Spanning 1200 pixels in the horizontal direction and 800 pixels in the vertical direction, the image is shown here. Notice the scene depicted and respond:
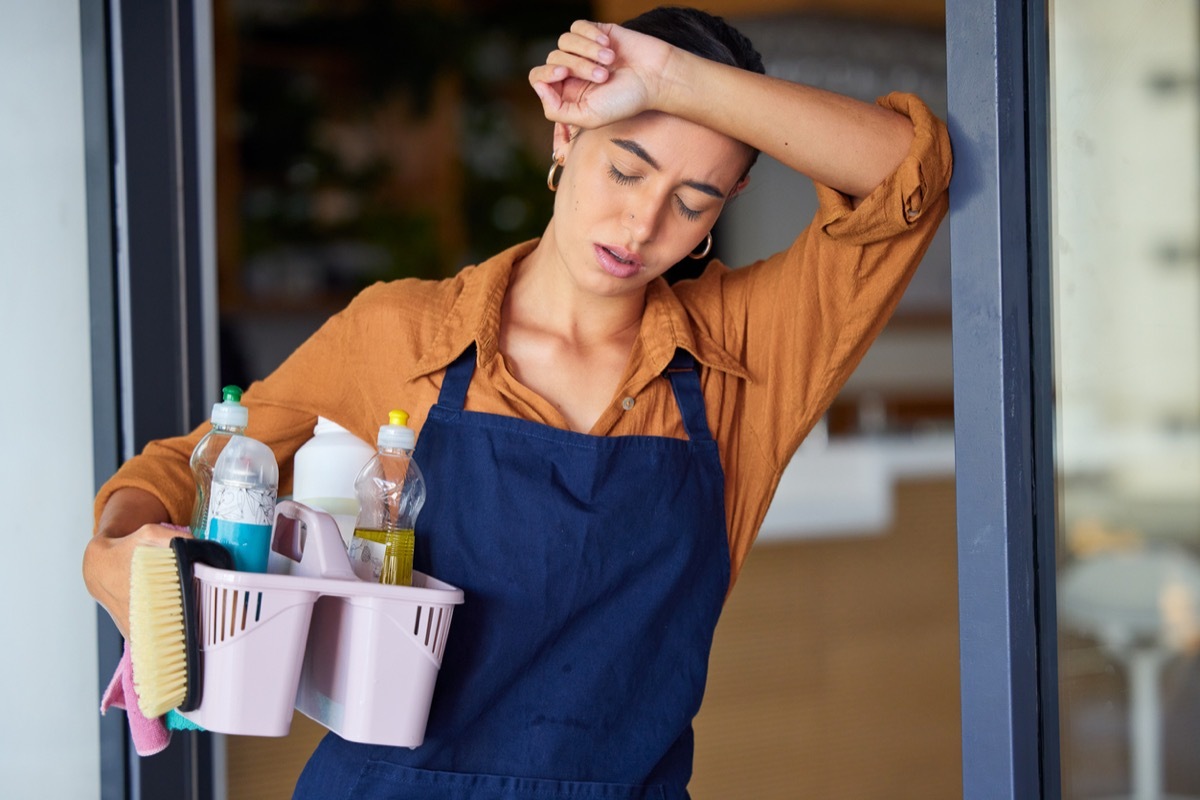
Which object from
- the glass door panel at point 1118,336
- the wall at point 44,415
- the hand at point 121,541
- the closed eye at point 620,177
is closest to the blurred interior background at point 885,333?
the glass door panel at point 1118,336

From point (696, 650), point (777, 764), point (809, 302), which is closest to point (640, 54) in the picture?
point (809, 302)

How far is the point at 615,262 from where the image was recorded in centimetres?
125

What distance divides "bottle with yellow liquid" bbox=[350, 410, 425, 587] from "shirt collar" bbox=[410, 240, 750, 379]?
106 mm

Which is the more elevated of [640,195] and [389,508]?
[640,195]

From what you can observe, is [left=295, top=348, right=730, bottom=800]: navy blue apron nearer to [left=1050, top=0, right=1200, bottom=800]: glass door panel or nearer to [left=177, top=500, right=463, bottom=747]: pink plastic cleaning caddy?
[left=177, top=500, right=463, bottom=747]: pink plastic cleaning caddy

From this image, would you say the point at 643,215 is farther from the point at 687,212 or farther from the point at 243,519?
the point at 243,519

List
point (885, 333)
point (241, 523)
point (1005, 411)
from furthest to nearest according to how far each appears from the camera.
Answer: point (885, 333) → point (241, 523) → point (1005, 411)

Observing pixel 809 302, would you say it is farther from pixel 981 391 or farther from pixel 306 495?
pixel 306 495

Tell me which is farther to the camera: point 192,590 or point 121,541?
point 121,541

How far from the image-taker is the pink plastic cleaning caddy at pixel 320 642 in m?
1.06

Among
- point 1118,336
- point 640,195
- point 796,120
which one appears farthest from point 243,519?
point 1118,336

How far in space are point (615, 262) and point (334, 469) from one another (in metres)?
0.42

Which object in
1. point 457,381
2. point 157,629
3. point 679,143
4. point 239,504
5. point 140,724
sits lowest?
point 140,724

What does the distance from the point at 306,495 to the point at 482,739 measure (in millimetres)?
358
